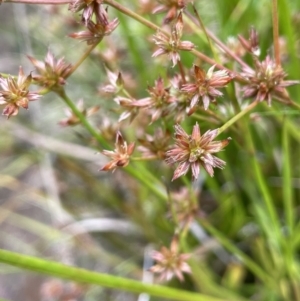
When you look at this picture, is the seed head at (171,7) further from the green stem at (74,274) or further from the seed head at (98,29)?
the green stem at (74,274)

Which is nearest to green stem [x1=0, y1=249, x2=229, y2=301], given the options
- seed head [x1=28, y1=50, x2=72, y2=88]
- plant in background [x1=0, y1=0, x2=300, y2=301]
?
plant in background [x1=0, y1=0, x2=300, y2=301]

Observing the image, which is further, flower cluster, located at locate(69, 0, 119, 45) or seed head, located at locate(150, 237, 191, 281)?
seed head, located at locate(150, 237, 191, 281)

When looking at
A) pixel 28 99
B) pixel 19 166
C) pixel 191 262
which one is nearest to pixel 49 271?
pixel 28 99

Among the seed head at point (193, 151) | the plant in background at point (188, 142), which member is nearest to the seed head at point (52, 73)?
the plant in background at point (188, 142)

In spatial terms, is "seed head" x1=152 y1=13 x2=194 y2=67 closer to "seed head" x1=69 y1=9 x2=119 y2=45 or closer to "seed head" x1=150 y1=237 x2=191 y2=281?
"seed head" x1=69 y1=9 x2=119 y2=45

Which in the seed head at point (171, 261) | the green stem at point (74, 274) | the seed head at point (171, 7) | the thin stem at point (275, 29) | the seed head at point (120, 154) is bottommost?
→ the green stem at point (74, 274)

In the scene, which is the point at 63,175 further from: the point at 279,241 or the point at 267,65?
the point at 267,65

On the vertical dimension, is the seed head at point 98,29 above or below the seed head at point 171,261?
above

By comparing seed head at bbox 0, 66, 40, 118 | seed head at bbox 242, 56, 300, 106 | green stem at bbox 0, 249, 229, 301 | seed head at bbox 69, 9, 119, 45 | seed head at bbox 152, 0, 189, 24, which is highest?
seed head at bbox 152, 0, 189, 24
